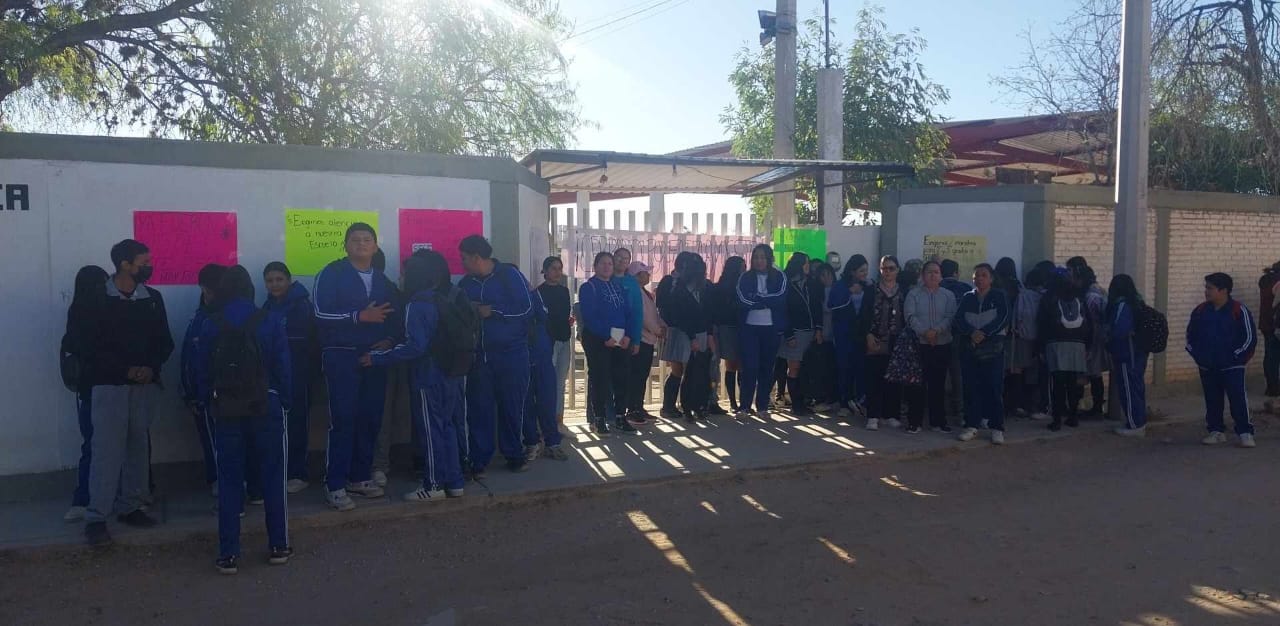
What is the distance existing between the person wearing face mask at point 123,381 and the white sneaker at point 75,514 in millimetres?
223

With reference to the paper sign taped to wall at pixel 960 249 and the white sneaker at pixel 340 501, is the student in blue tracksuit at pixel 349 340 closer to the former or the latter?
the white sneaker at pixel 340 501

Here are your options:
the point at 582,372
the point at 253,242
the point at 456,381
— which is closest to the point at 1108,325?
the point at 582,372

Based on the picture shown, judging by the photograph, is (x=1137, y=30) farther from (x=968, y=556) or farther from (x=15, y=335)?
(x=15, y=335)

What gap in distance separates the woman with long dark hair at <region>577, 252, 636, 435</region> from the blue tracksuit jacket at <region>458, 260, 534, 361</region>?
4.35ft

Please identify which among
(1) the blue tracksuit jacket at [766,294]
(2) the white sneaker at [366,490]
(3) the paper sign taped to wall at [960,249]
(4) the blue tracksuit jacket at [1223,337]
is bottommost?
(2) the white sneaker at [366,490]

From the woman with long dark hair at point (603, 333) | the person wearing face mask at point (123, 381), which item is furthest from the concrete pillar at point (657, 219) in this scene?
the person wearing face mask at point (123, 381)

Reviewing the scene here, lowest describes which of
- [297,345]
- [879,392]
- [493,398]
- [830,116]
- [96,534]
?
[96,534]

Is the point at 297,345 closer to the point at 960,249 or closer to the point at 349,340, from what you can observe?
the point at 349,340

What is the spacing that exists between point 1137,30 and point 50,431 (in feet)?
34.1

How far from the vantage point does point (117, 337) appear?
20.1ft

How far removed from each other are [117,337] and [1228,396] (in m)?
9.45

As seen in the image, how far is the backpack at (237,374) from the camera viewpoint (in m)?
5.56

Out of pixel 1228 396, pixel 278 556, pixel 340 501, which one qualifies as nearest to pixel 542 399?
pixel 340 501

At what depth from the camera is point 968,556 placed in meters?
6.06
